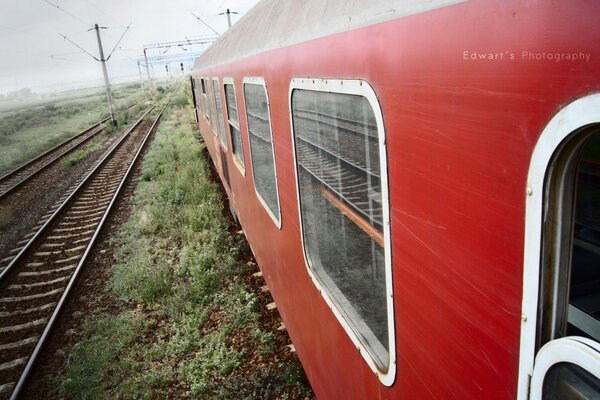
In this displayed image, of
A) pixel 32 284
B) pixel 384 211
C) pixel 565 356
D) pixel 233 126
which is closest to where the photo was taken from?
pixel 565 356

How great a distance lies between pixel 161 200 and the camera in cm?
1125

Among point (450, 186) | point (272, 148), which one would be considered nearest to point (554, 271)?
point (450, 186)

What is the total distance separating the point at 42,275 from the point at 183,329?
3819 mm

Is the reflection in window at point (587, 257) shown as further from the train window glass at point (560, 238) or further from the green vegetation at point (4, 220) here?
the green vegetation at point (4, 220)

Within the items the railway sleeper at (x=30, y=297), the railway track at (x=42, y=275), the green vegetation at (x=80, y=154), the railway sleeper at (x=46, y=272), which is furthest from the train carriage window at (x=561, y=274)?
the green vegetation at (x=80, y=154)

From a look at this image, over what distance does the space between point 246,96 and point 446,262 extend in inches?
128

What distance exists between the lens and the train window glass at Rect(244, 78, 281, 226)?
11.1ft

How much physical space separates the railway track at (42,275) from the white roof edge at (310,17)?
4.62 metres

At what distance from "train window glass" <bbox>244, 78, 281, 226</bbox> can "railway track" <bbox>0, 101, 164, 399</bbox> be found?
361cm

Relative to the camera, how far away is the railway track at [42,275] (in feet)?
18.7

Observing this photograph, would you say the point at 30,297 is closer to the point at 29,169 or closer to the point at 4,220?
the point at 4,220

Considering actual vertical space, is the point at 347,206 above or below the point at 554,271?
below

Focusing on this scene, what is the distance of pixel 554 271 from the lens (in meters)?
0.88

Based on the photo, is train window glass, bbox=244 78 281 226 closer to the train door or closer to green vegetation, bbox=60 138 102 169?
→ the train door
